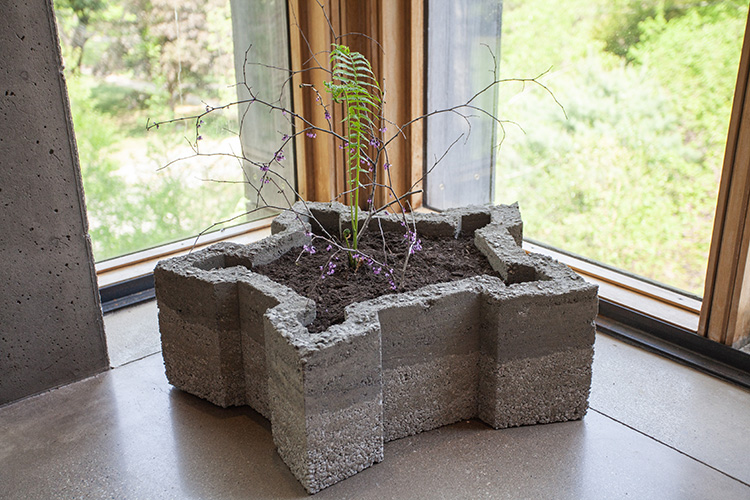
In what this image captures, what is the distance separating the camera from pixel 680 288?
109 inches

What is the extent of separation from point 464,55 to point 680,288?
1501 millimetres

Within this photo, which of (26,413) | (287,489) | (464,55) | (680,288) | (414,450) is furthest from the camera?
(464,55)

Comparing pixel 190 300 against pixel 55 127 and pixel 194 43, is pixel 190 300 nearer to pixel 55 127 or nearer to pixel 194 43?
pixel 55 127

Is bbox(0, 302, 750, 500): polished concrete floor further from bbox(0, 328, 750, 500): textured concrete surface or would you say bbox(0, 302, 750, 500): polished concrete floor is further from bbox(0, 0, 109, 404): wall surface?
bbox(0, 0, 109, 404): wall surface

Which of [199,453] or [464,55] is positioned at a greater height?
[464,55]

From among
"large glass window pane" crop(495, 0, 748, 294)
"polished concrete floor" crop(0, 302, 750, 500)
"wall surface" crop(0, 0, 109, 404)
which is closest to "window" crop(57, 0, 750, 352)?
"large glass window pane" crop(495, 0, 748, 294)

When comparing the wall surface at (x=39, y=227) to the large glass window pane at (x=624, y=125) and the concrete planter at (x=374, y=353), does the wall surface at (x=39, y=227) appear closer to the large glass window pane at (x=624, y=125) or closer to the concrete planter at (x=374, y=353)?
the concrete planter at (x=374, y=353)

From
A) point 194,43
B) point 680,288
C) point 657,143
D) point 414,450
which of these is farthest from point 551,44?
point 414,450

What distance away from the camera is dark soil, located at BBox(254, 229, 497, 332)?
2.17 meters

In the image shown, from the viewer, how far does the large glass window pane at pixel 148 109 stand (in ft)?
9.31

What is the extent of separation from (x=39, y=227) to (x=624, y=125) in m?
2.33

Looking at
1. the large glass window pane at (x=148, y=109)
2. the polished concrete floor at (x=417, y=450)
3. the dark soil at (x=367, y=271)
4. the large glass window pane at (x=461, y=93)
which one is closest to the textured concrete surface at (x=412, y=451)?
the polished concrete floor at (x=417, y=450)

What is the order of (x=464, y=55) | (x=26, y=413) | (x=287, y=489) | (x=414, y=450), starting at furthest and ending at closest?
(x=464, y=55) < (x=26, y=413) < (x=414, y=450) < (x=287, y=489)

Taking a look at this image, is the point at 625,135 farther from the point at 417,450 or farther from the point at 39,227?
the point at 39,227
